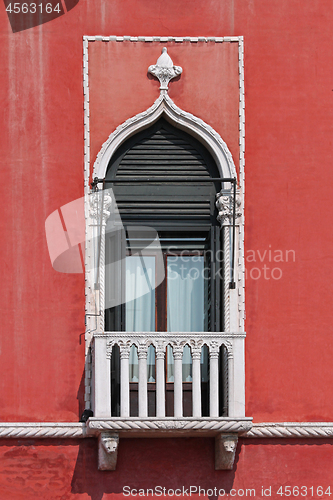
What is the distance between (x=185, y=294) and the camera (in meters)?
11.0

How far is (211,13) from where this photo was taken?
37.2ft

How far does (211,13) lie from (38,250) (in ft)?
11.1

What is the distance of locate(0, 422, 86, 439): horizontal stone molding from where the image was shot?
1028 cm

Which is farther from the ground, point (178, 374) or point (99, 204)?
point (99, 204)

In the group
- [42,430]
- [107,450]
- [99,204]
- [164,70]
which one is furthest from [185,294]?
[164,70]

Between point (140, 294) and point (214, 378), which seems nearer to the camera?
point (214, 378)

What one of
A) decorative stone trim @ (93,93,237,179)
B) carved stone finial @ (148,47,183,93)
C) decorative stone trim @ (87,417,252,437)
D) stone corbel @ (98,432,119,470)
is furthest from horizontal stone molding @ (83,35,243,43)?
stone corbel @ (98,432,119,470)

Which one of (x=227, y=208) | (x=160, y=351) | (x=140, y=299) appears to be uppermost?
(x=227, y=208)

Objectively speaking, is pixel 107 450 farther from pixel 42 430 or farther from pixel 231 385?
pixel 231 385

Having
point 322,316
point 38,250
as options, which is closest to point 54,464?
point 38,250

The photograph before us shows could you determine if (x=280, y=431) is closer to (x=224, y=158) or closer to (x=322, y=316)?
(x=322, y=316)

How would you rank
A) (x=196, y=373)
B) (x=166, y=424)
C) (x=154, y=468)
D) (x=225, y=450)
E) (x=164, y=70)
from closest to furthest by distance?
1. (x=166, y=424)
2. (x=225, y=450)
3. (x=196, y=373)
4. (x=154, y=468)
5. (x=164, y=70)

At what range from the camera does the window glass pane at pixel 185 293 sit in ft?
36.0

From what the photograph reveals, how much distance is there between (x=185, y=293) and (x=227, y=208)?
42.0 inches
